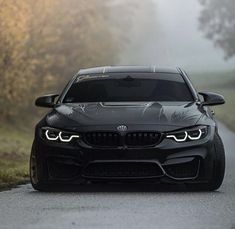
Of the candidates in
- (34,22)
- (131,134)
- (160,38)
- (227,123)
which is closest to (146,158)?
(131,134)

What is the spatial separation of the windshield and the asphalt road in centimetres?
120

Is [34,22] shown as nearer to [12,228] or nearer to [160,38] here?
[12,228]

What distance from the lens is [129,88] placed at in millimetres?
11234

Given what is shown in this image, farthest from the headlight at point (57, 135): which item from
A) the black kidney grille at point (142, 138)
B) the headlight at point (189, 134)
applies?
the headlight at point (189, 134)

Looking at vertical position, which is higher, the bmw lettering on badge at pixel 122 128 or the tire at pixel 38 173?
the bmw lettering on badge at pixel 122 128

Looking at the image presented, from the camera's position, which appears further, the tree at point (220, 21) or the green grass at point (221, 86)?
the tree at point (220, 21)

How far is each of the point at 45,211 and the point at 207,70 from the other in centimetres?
11357

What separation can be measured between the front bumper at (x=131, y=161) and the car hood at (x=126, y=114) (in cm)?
27

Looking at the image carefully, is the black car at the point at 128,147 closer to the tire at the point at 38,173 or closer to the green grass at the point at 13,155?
the tire at the point at 38,173

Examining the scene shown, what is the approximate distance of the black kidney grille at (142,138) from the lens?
31.7ft

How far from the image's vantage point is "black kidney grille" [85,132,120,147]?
9.66 m

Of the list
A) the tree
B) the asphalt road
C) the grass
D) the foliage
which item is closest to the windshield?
the asphalt road

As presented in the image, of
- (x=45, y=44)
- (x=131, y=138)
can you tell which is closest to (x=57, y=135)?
(x=131, y=138)

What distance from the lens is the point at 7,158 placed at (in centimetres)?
2550
